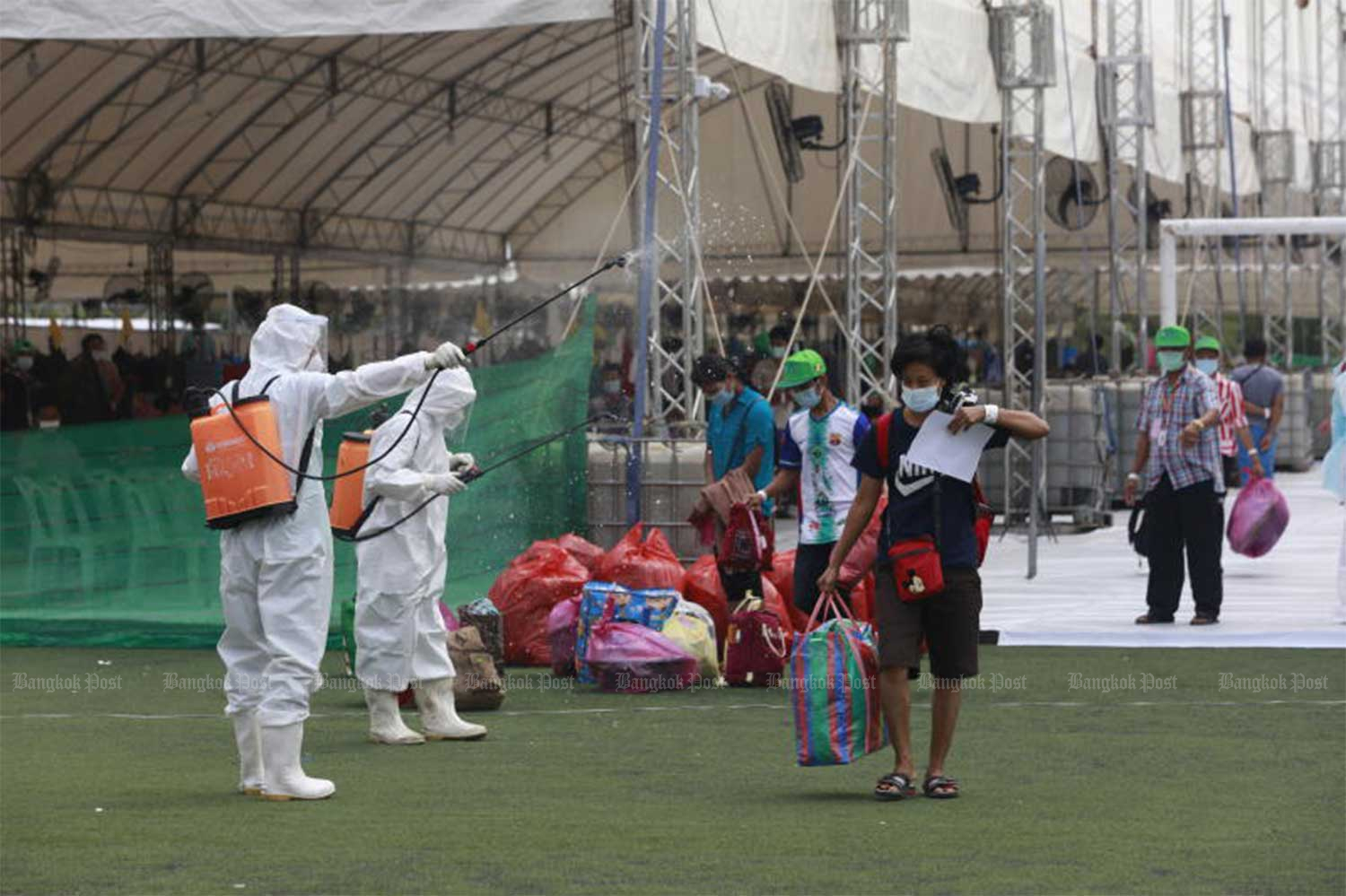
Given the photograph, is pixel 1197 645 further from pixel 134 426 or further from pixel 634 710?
pixel 134 426

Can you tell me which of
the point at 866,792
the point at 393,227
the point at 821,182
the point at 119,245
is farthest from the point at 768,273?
the point at 866,792

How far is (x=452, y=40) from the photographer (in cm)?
3219

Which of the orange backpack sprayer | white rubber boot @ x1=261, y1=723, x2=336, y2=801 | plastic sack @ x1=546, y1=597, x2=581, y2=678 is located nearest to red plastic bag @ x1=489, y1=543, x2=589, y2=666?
plastic sack @ x1=546, y1=597, x2=581, y2=678

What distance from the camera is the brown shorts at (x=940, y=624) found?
25.5ft

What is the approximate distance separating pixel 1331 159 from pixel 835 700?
3261 cm

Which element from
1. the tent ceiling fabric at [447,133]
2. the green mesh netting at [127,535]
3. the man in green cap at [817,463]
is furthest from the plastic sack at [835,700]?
the tent ceiling fabric at [447,133]

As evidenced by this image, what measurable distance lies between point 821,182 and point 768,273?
6.75 feet

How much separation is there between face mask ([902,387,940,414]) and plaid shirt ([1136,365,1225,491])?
6.17 m

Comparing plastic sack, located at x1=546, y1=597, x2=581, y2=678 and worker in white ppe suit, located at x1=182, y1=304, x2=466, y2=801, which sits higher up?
worker in white ppe suit, located at x1=182, y1=304, x2=466, y2=801

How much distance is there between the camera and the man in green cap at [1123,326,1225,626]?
1359cm

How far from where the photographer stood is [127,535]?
543 inches

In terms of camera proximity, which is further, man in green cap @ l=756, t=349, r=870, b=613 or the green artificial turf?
man in green cap @ l=756, t=349, r=870, b=613

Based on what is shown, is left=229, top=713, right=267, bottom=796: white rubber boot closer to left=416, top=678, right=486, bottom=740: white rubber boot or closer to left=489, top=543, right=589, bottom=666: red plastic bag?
left=416, top=678, right=486, bottom=740: white rubber boot

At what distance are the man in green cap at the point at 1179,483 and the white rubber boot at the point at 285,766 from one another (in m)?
6.88
